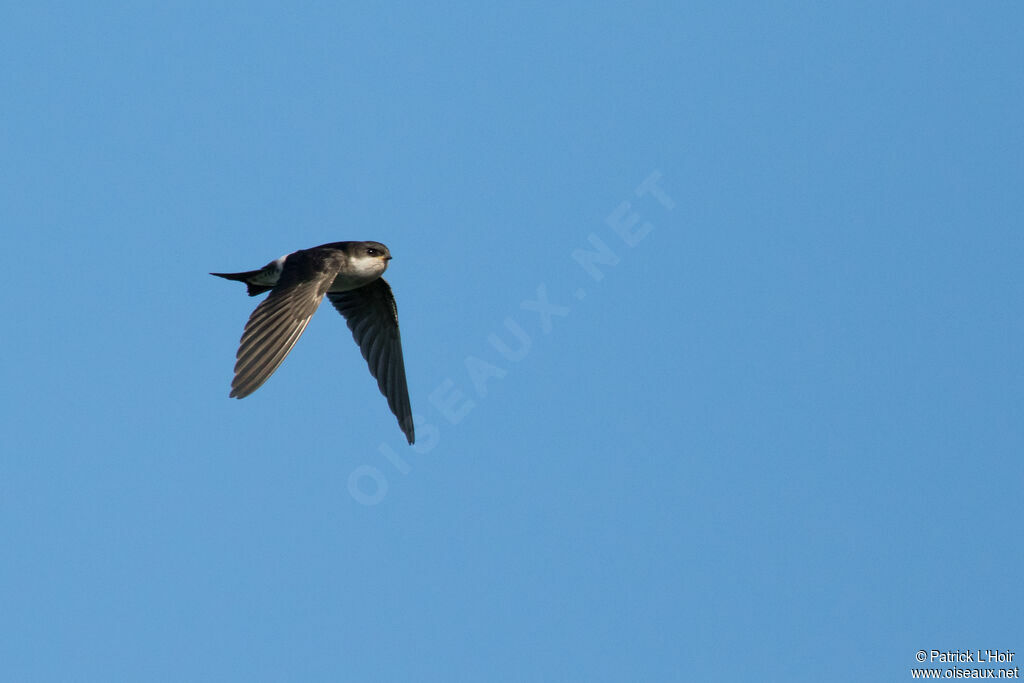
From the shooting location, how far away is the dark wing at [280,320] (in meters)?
9.33

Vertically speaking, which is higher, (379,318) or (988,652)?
(379,318)

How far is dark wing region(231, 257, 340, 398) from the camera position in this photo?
30.6ft

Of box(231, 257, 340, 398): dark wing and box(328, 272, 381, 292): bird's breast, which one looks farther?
box(328, 272, 381, 292): bird's breast

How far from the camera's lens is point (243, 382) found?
30.2 feet

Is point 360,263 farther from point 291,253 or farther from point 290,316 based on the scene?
point 290,316

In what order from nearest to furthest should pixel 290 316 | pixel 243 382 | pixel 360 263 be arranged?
pixel 243 382
pixel 290 316
pixel 360 263

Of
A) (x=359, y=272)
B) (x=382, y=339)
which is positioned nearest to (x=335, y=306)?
(x=382, y=339)

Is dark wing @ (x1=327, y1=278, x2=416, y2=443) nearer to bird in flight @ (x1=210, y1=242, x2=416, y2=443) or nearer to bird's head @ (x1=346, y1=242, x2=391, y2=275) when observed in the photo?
bird in flight @ (x1=210, y1=242, x2=416, y2=443)

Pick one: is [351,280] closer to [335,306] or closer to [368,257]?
[368,257]

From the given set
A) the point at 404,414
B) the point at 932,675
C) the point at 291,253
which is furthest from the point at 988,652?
the point at 291,253

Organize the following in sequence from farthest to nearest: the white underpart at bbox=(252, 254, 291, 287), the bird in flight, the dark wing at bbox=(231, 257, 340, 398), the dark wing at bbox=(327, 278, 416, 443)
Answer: the dark wing at bbox=(327, 278, 416, 443), the white underpart at bbox=(252, 254, 291, 287), the bird in flight, the dark wing at bbox=(231, 257, 340, 398)

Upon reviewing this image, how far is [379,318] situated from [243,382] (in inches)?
133

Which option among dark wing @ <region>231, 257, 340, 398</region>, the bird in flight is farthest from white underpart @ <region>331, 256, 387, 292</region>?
dark wing @ <region>231, 257, 340, 398</region>

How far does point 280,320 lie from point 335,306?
9.17 ft
